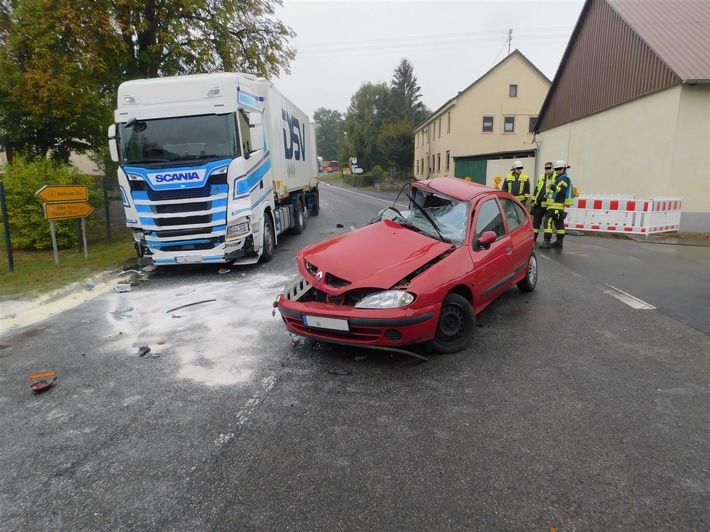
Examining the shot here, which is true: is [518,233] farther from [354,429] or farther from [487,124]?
[487,124]

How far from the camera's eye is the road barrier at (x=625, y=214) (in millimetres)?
12430

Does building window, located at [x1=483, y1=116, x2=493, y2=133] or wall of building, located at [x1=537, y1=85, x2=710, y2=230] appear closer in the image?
wall of building, located at [x1=537, y1=85, x2=710, y2=230]

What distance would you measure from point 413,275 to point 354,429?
148 centimetres

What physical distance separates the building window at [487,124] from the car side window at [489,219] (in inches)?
1413

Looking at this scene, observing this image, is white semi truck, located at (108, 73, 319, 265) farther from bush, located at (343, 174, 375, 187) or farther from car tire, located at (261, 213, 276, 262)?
bush, located at (343, 174, 375, 187)

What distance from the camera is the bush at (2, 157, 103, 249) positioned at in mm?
10211

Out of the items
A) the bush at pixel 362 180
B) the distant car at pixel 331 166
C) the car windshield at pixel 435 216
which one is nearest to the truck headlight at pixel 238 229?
the car windshield at pixel 435 216

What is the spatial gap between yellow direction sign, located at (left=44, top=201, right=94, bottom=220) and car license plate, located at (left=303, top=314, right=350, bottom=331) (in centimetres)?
691

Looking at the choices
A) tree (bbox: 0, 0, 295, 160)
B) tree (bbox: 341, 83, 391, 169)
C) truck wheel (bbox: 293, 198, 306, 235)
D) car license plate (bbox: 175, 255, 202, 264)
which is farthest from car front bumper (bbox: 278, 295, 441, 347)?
tree (bbox: 341, 83, 391, 169)

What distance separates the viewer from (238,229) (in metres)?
7.76

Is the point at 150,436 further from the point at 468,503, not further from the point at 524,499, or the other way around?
the point at 524,499

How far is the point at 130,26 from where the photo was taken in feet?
44.0

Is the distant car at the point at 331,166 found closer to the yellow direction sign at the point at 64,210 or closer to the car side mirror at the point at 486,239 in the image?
the yellow direction sign at the point at 64,210

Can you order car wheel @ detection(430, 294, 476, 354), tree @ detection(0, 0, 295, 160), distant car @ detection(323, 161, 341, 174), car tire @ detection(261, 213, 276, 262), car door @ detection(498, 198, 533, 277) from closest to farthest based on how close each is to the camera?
1. car wheel @ detection(430, 294, 476, 354)
2. car door @ detection(498, 198, 533, 277)
3. car tire @ detection(261, 213, 276, 262)
4. tree @ detection(0, 0, 295, 160)
5. distant car @ detection(323, 161, 341, 174)
